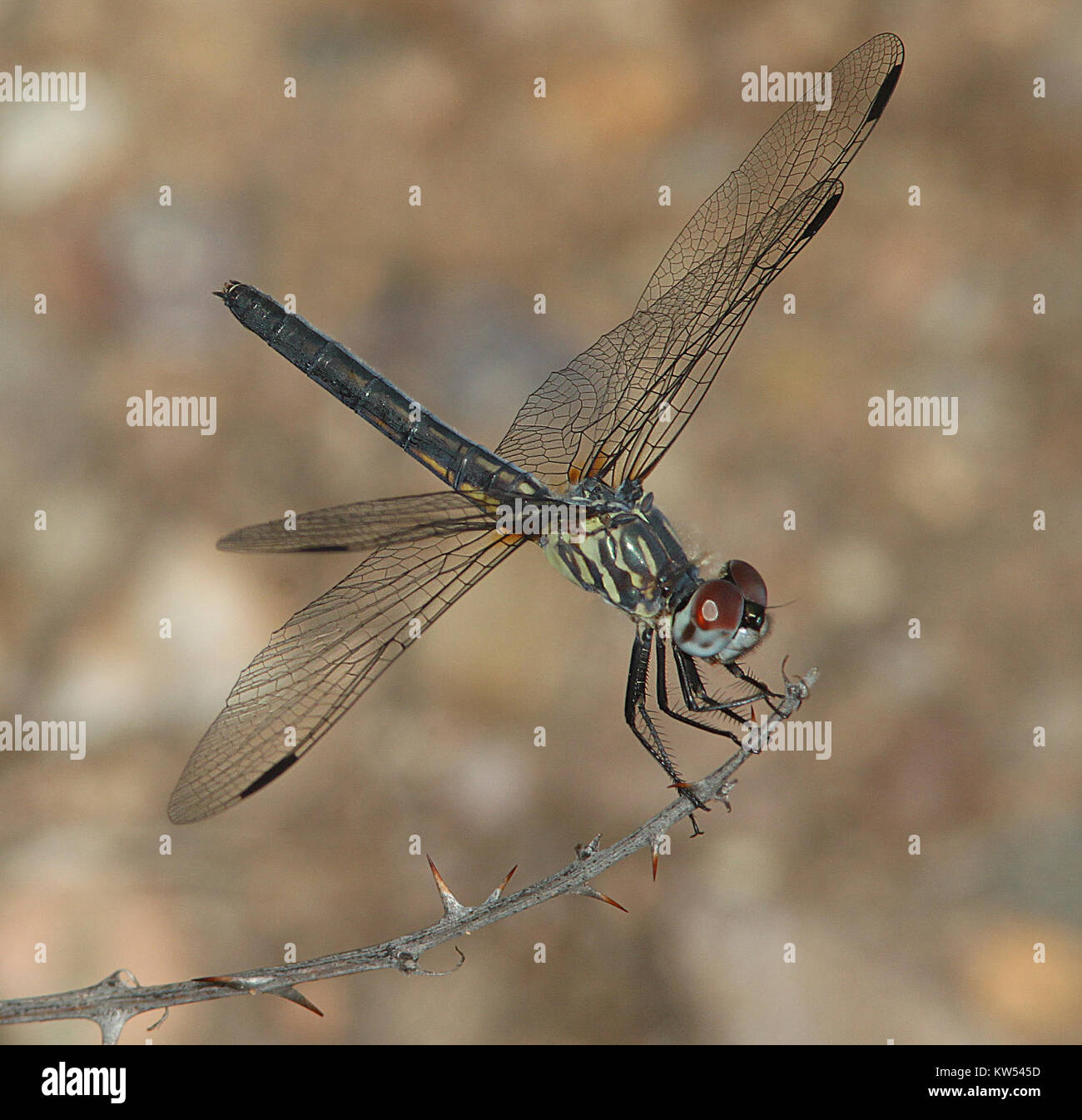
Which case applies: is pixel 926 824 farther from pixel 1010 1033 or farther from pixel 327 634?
pixel 327 634

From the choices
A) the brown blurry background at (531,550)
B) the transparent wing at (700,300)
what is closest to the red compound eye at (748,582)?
the transparent wing at (700,300)

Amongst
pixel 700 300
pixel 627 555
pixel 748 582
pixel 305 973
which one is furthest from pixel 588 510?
pixel 305 973

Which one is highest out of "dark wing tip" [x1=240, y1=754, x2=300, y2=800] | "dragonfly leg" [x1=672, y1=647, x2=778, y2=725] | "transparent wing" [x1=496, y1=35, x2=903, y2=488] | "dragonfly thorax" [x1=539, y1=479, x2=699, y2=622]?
"transparent wing" [x1=496, y1=35, x2=903, y2=488]

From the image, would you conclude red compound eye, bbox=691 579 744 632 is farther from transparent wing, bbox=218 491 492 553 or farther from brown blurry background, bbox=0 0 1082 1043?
brown blurry background, bbox=0 0 1082 1043

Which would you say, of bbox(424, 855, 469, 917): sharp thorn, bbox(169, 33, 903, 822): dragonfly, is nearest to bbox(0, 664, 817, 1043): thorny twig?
bbox(424, 855, 469, 917): sharp thorn

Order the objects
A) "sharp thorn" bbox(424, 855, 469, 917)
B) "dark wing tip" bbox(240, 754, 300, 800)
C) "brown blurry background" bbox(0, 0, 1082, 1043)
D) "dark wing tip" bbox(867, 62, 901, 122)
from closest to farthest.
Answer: "sharp thorn" bbox(424, 855, 469, 917) < "dark wing tip" bbox(240, 754, 300, 800) < "dark wing tip" bbox(867, 62, 901, 122) < "brown blurry background" bbox(0, 0, 1082, 1043)

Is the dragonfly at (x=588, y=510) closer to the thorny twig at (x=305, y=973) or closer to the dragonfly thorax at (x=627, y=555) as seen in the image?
the dragonfly thorax at (x=627, y=555)

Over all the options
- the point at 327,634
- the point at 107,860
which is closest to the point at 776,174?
the point at 327,634

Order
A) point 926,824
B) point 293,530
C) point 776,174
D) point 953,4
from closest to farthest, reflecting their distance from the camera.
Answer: point 293,530 → point 776,174 → point 926,824 → point 953,4
